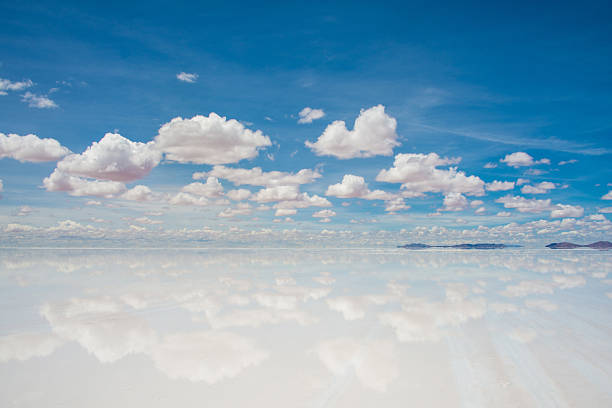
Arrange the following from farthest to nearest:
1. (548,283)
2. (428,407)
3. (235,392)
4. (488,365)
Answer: (548,283) → (488,365) → (235,392) → (428,407)

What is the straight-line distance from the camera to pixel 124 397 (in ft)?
20.4

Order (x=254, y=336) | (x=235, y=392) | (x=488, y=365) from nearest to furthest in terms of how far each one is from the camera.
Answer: (x=235, y=392) < (x=488, y=365) < (x=254, y=336)

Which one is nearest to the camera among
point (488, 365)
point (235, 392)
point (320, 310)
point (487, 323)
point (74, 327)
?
point (235, 392)

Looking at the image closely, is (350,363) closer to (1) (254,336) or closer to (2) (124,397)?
(1) (254,336)

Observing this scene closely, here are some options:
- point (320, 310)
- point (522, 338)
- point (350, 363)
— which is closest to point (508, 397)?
point (350, 363)

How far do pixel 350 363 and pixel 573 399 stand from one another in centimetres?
385

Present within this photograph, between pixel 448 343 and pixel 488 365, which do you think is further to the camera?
pixel 448 343

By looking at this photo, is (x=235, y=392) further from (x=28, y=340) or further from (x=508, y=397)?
(x=28, y=340)

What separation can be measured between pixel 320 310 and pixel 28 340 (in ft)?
28.0

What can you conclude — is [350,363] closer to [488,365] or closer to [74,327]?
[488,365]

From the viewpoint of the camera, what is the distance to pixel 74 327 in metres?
10.9

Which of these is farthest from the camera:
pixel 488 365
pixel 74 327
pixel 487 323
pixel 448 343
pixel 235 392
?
pixel 487 323

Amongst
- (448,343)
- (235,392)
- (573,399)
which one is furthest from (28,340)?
(573,399)

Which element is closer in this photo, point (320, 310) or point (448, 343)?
point (448, 343)
